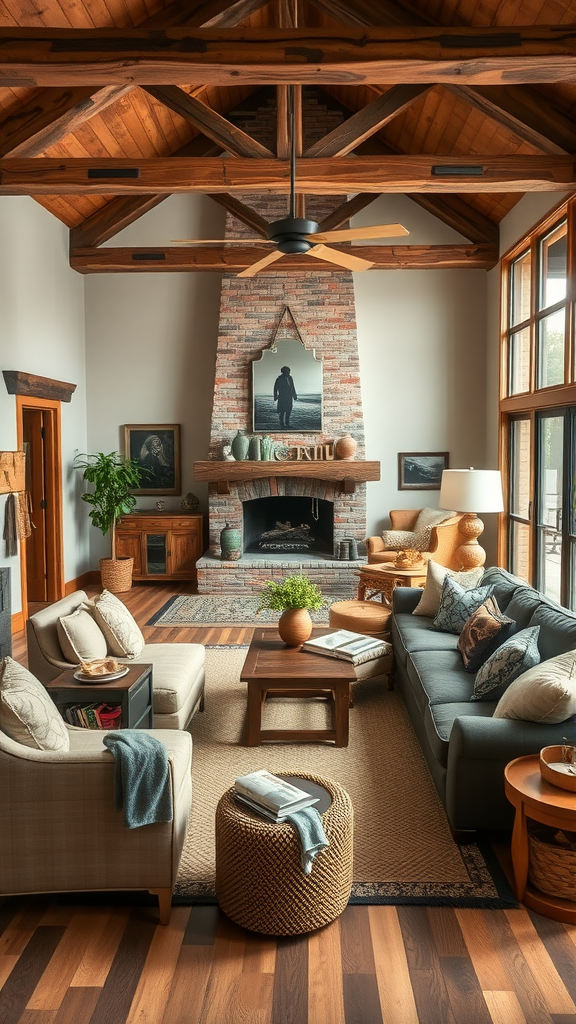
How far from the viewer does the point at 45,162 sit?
5.70 meters

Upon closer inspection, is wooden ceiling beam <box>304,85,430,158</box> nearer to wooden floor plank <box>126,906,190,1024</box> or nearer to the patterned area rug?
the patterned area rug

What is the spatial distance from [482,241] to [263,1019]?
795 cm

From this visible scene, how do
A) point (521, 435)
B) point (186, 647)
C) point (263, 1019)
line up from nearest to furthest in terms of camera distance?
1. point (263, 1019)
2. point (186, 647)
3. point (521, 435)

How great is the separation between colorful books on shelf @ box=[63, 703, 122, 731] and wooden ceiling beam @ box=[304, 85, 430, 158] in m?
4.43

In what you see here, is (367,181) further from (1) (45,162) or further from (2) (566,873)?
(2) (566,873)

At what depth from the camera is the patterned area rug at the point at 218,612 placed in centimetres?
710

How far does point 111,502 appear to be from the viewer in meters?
8.53

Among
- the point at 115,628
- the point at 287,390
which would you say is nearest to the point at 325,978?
the point at 115,628

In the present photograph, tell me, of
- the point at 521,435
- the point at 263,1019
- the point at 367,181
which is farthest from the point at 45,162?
the point at 263,1019

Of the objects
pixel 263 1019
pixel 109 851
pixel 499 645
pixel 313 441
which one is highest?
pixel 313 441

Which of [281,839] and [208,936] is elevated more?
[281,839]

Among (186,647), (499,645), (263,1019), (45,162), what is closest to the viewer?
(263,1019)

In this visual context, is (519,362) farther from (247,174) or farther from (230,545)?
(230,545)

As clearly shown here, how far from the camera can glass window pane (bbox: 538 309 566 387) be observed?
6.25 metres
